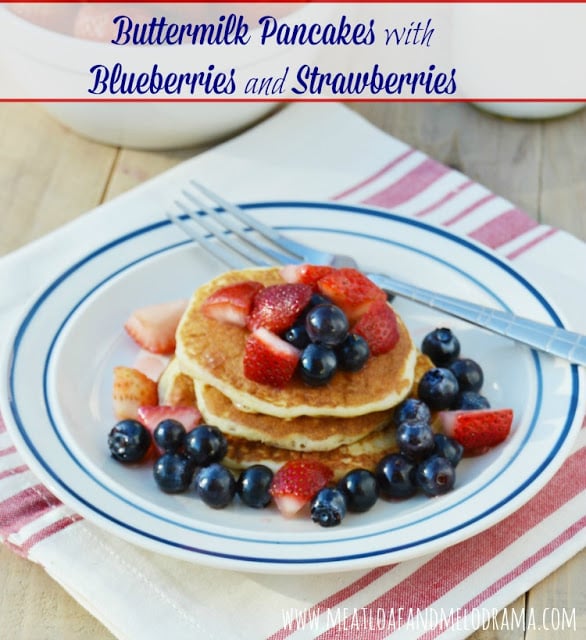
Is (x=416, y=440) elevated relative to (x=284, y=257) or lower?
lower

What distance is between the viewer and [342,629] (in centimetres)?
175

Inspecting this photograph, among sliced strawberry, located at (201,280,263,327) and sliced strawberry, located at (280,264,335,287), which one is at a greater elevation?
sliced strawberry, located at (280,264,335,287)

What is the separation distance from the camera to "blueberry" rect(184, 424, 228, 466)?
189cm

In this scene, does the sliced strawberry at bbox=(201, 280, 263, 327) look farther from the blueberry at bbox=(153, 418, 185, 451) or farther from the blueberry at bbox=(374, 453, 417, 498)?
the blueberry at bbox=(374, 453, 417, 498)

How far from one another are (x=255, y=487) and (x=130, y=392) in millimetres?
363

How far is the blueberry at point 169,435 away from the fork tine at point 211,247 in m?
0.52

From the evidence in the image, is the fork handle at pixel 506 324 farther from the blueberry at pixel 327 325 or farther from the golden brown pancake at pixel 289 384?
the blueberry at pixel 327 325

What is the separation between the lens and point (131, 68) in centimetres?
255

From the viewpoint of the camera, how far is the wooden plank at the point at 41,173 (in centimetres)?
272

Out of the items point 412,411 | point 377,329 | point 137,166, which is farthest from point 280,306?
point 137,166

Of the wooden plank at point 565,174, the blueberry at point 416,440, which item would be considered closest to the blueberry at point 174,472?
the blueberry at point 416,440

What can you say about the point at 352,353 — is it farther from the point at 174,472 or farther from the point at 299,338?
the point at 174,472

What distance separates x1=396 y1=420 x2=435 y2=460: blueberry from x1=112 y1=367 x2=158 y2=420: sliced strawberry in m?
0.50

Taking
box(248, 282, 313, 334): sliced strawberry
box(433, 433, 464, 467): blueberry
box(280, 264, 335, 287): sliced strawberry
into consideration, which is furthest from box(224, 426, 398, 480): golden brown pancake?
box(280, 264, 335, 287): sliced strawberry
